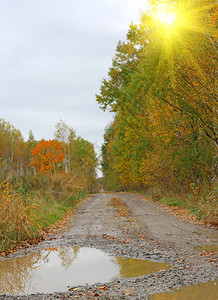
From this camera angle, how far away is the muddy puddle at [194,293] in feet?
15.4

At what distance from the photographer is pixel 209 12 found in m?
14.7

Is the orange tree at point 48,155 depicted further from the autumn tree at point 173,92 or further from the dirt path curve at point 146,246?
the dirt path curve at point 146,246

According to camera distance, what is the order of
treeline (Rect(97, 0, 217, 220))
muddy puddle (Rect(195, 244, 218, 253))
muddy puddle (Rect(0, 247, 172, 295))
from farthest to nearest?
treeline (Rect(97, 0, 217, 220)), muddy puddle (Rect(195, 244, 218, 253)), muddy puddle (Rect(0, 247, 172, 295))

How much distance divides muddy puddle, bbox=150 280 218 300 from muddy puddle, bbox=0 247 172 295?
1.20m

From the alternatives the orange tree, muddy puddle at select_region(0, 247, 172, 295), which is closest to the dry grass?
muddy puddle at select_region(0, 247, 172, 295)

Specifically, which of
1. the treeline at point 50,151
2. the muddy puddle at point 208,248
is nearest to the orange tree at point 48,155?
the treeline at point 50,151

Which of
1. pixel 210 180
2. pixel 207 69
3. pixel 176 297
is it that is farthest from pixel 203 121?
pixel 176 297

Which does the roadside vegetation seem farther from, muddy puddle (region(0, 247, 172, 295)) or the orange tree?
muddy puddle (region(0, 247, 172, 295))

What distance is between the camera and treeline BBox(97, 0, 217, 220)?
12922mm

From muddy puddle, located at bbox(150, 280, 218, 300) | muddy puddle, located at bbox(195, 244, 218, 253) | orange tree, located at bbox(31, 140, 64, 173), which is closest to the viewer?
muddy puddle, located at bbox(150, 280, 218, 300)

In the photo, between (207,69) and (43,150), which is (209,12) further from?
(43,150)

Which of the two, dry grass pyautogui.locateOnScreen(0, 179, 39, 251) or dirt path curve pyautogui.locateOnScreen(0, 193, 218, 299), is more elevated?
dry grass pyautogui.locateOnScreen(0, 179, 39, 251)

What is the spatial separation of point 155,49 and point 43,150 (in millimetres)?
46936

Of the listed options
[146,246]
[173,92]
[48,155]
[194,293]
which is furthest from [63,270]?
[48,155]
